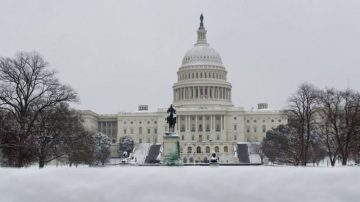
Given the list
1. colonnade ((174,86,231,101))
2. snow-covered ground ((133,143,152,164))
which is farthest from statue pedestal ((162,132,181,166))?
colonnade ((174,86,231,101))

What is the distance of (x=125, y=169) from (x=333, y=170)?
8.10 m

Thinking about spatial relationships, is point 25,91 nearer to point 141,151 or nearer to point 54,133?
point 54,133

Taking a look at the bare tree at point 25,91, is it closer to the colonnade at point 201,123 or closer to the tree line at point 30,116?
the tree line at point 30,116

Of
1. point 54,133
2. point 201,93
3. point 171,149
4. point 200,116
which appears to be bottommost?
point 171,149

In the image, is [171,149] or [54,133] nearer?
[171,149]

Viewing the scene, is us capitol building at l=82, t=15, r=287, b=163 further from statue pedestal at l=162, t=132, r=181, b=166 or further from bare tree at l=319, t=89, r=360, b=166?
statue pedestal at l=162, t=132, r=181, b=166

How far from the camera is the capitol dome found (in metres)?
159

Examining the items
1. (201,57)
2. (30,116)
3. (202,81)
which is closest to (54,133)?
(30,116)

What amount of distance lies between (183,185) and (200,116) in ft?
432

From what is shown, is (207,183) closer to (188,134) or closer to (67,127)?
(67,127)

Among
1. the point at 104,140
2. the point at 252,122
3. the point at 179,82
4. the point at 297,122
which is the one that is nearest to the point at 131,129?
the point at 179,82

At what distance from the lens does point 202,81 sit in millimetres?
159625

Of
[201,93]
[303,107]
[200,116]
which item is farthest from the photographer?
[201,93]

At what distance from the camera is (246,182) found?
21359 mm
